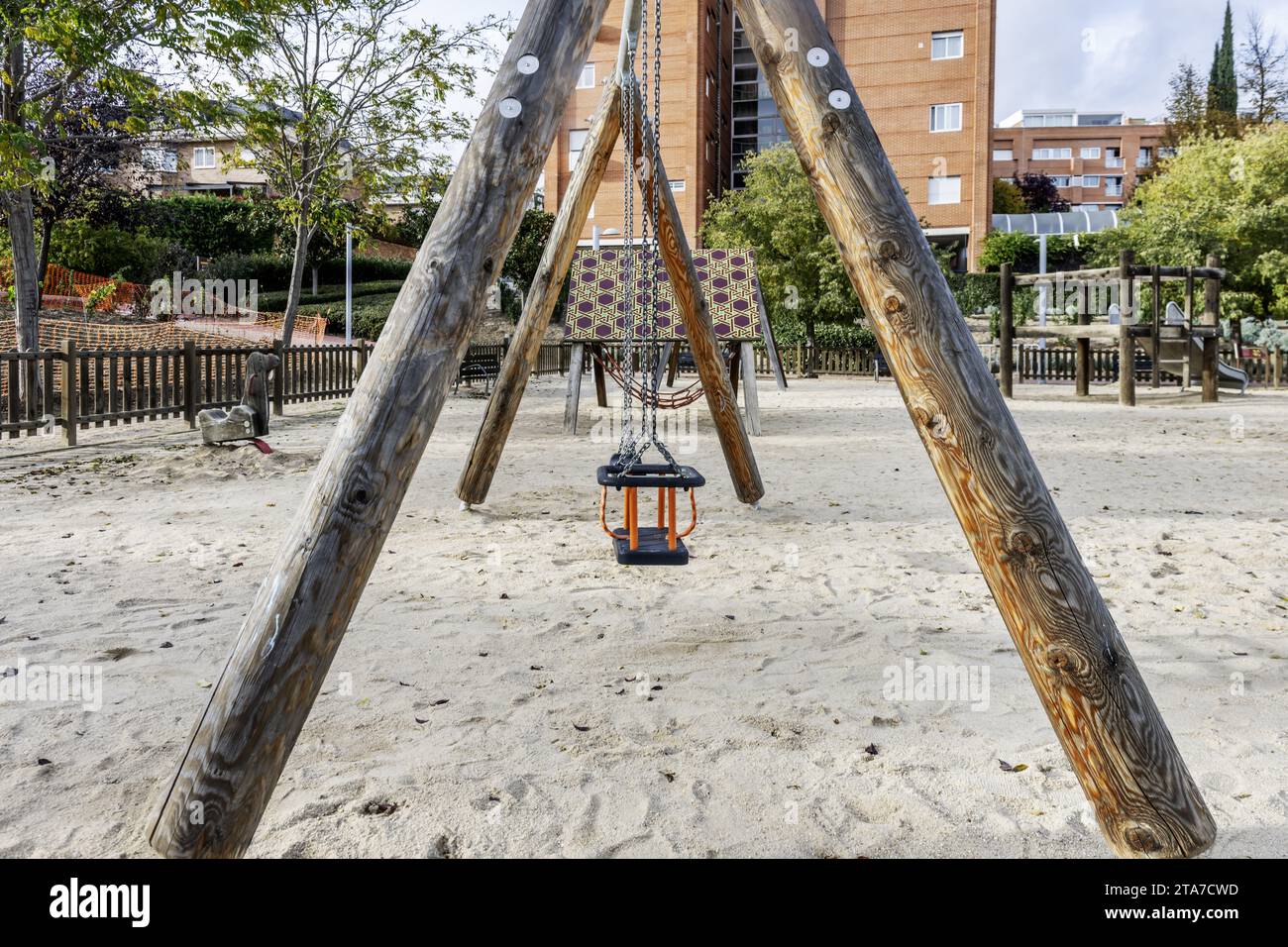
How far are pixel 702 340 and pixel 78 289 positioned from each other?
29.1 meters

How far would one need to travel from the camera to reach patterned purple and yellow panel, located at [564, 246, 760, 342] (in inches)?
445

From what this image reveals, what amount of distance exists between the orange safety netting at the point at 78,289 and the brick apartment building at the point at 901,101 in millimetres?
15755

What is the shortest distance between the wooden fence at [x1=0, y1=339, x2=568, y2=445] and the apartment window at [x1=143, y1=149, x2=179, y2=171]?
59.6 feet

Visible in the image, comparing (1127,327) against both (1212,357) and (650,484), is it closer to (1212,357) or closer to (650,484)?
(1212,357)

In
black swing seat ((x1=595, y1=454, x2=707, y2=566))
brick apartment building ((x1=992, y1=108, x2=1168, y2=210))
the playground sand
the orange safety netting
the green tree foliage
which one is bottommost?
the playground sand

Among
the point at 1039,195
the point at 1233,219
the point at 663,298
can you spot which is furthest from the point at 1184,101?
the point at 663,298

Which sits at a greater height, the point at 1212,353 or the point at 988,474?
the point at 1212,353

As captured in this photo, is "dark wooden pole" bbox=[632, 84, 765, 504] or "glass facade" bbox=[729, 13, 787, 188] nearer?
"dark wooden pole" bbox=[632, 84, 765, 504]

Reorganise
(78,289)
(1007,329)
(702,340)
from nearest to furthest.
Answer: (702,340), (1007,329), (78,289)

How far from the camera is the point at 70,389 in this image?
1028cm

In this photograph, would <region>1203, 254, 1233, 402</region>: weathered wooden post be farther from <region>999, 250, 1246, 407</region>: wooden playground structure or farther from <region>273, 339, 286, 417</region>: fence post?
<region>273, 339, 286, 417</region>: fence post

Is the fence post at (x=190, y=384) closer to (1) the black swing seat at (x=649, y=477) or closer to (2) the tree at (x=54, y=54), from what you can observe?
(2) the tree at (x=54, y=54)

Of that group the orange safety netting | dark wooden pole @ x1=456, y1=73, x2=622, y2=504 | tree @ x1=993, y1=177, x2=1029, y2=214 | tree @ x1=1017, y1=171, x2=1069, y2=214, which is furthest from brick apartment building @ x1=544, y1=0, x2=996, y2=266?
dark wooden pole @ x1=456, y1=73, x2=622, y2=504

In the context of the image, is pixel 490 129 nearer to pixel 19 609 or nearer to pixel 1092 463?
pixel 19 609
